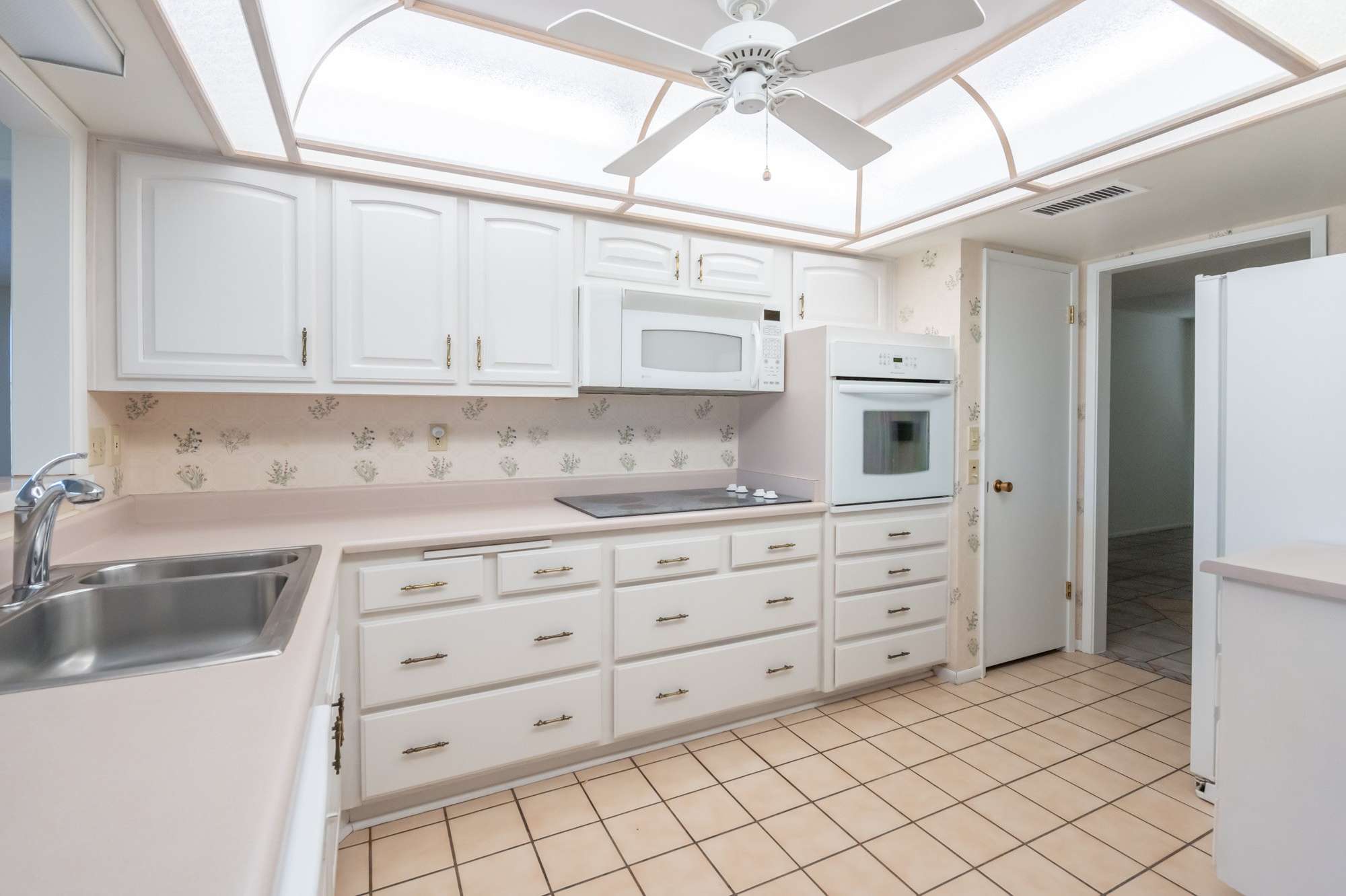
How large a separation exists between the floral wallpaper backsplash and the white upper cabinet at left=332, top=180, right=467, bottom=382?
0.30 m

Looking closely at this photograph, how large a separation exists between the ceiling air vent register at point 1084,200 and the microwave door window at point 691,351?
131 cm

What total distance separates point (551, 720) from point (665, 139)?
1854 millimetres

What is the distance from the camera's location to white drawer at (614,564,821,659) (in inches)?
90.5

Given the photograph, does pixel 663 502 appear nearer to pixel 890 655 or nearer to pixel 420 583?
pixel 420 583

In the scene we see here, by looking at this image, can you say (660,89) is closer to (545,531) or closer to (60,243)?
(545,531)

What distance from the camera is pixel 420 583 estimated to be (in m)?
1.96

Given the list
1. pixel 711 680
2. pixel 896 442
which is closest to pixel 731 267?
pixel 896 442

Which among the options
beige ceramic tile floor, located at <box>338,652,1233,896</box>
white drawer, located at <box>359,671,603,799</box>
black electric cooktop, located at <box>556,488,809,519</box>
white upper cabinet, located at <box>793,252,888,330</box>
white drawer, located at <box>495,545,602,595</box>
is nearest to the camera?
beige ceramic tile floor, located at <box>338,652,1233,896</box>

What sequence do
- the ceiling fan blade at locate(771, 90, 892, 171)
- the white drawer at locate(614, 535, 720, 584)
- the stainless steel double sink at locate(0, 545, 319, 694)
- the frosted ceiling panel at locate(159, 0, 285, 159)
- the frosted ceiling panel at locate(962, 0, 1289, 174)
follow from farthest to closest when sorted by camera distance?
the white drawer at locate(614, 535, 720, 584)
the frosted ceiling panel at locate(962, 0, 1289, 174)
the ceiling fan blade at locate(771, 90, 892, 171)
the frosted ceiling panel at locate(159, 0, 285, 159)
the stainless steel double sink at locate(0, 545, 319, 694)

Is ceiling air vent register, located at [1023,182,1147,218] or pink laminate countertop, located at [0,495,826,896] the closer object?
pink laminate countertop, located at [0,495,826,896]

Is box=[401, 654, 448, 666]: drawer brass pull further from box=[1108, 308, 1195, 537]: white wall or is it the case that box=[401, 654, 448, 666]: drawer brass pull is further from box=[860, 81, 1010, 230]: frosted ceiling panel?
box=[1108, 308, 1195, 537]: white wall

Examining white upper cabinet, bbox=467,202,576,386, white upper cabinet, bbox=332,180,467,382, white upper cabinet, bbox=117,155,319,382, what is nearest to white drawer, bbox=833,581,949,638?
white upper cabinet, bbox=467,202,576,386

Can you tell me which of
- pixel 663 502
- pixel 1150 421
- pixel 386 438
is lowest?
pixel 663 502

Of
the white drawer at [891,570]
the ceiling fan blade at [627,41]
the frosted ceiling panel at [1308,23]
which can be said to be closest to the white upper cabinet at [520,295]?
the ceiling fan blade at [627,41]
